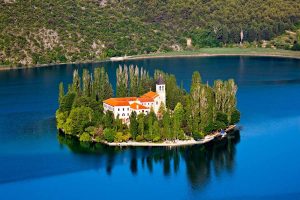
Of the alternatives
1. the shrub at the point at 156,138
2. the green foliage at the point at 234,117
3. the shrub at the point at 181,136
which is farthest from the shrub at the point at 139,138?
the green foliage at the point at 234,117

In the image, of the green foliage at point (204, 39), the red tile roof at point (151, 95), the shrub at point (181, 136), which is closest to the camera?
the shrub at point (181, 136)

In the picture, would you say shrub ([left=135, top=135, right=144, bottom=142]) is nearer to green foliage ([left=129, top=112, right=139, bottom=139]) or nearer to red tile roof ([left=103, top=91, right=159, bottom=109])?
green foliage ([left=129, top=112, right=139, bottom=139])

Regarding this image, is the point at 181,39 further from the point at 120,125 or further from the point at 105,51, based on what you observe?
the point at 120,125

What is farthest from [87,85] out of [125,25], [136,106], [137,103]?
[125,25]

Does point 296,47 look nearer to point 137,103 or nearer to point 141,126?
point 137,103

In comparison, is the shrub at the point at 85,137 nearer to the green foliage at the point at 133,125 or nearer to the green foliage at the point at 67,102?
the green foliage at the point at 133,125

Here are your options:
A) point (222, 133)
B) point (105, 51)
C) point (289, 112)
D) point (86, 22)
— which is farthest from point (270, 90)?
point (86, 22)

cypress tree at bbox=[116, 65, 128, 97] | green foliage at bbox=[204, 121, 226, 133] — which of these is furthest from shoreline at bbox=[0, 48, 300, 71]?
green foliage at bbox=[204, 121, 226, 133]
